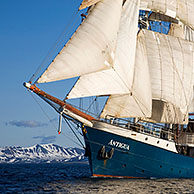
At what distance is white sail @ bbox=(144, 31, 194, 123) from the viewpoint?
37938 mm

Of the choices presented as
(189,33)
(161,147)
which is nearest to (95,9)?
(161,147)

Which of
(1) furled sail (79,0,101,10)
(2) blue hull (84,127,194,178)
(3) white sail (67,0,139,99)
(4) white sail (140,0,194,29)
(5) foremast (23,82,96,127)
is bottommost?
(2) blue hull (84,127,194,178)

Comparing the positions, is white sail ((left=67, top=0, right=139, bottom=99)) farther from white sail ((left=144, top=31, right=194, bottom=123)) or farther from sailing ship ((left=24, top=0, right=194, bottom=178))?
white sail ((left=144, top=31, right=194, bottom=123))

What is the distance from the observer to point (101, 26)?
26.7 m

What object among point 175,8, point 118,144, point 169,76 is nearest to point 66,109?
point 118,144

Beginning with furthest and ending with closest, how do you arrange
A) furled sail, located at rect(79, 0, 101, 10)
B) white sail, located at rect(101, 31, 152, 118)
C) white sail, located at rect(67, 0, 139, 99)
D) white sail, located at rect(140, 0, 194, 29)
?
white sail, located at rect(140, 0, 194, 29) < white sail, located at rect(101, 31, 152, 118) < white sail, located at rect(67, 0, 139, 99) < furled sail, located at rect(79, 0, 101, 10)

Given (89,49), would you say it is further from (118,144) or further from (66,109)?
(118,144)

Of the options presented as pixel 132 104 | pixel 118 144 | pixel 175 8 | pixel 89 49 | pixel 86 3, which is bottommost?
pixel 118 144

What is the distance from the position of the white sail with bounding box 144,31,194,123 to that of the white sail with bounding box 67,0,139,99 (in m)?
5.65

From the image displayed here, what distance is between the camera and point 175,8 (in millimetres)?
40844

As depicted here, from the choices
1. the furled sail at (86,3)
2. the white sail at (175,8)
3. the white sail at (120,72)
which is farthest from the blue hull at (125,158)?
the white sail at (175,8)

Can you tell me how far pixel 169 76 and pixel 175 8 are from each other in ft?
25.6

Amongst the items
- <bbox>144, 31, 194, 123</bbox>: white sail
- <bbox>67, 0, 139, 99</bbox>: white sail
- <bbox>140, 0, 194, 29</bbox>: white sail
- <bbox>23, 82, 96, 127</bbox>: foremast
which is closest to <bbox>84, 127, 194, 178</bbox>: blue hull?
<bbox>23, 82, 96, 127</bbox>: foremast

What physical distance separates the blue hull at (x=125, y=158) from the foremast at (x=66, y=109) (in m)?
0.81
